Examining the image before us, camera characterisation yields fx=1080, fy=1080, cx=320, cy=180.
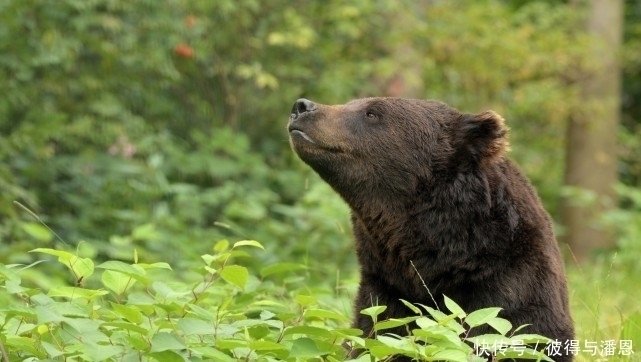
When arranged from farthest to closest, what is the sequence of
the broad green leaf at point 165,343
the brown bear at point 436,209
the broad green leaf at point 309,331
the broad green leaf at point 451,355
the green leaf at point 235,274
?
1. the brown bear at point 436,209
2. the green leaf at point 235,274
3. the broad green leaf at point 309,331
4. the broad green leaf at point 165,343
5. the broad green leaf at point 451,355

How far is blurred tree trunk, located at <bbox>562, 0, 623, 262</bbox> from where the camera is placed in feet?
43.5

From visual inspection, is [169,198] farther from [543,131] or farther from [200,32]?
[543,131]

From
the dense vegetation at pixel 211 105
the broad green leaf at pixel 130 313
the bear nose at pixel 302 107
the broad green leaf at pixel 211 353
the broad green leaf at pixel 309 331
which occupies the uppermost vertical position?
the dense vegetation at pixel 211 105

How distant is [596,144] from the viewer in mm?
13844

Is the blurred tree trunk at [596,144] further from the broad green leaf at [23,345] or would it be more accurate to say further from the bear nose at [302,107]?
the broad green leaf at [23,345]

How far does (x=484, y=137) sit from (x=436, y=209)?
14.6 inches

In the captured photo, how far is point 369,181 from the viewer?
4.57 metres

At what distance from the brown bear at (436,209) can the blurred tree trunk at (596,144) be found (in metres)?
8.76

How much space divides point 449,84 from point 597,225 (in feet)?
9.34

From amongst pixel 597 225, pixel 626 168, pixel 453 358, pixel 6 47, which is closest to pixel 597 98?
pixel 597 225

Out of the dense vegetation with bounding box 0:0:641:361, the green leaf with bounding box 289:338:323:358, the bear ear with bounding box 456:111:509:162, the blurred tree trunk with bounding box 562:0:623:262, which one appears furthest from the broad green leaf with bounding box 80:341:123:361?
the blurred tree trunk with bounding box 562:0:623:262

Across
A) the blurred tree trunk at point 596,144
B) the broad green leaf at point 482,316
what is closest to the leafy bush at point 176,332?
the broad green leaf at point 482,316

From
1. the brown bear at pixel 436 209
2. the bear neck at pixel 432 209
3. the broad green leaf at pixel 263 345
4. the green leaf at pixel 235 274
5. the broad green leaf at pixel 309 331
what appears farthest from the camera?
the bear neck at pixel 432 209

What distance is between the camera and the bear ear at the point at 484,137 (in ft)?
14.6
